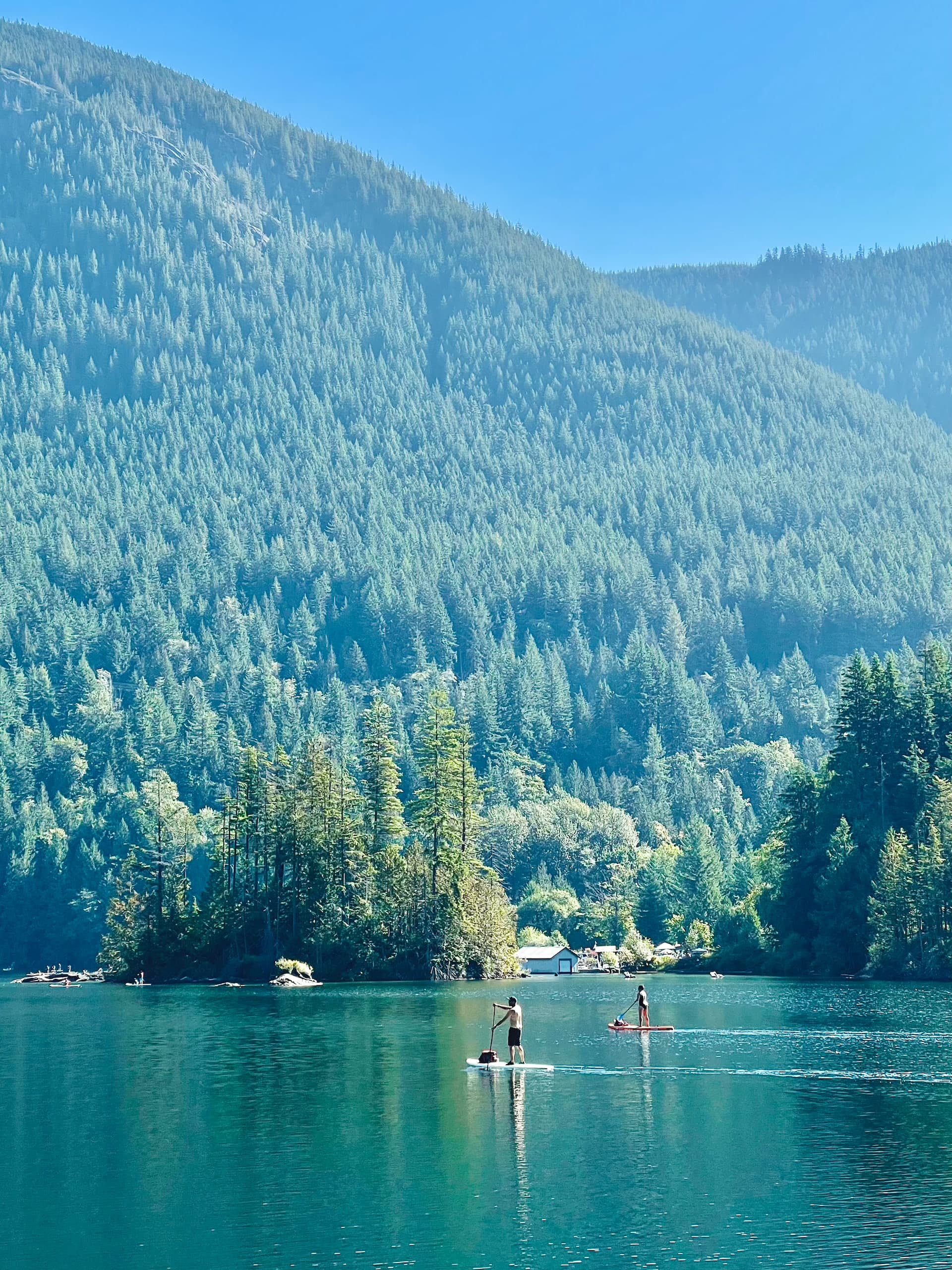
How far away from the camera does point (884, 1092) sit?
6600cm

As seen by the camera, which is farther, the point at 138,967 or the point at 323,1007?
the point at 138,967

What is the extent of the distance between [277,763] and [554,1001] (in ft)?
235

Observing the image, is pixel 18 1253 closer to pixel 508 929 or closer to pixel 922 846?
pixel 922 846

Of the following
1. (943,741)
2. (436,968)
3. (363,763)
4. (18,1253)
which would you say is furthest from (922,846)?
(18,1253)

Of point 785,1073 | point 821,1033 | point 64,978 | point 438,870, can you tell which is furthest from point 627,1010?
point 64,978

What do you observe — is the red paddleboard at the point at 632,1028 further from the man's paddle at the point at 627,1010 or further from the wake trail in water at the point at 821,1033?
the man's paddle at the point at 627,1010

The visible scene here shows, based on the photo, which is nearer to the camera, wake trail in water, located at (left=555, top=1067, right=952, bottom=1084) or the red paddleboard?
wake trail in water, located at (left=555, top=1067, right=952, bottom=1084)

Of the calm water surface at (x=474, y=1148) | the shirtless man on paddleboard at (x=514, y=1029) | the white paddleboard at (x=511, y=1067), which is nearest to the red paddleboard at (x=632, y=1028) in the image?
the calm water surface at (x=474, y=1148)

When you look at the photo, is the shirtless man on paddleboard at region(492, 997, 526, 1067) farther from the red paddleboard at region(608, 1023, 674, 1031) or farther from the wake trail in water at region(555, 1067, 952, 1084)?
the red paddleboard at region(608, 1023, 674, 1031)

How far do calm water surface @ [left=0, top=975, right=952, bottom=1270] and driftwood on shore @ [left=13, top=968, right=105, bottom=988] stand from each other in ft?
285

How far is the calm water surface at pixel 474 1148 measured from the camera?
42375 millimetres

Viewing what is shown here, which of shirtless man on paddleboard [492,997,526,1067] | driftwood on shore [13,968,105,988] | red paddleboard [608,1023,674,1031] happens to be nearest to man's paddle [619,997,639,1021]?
red paddleboard [608,1023,674,1031]

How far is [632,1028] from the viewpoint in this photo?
305 feet

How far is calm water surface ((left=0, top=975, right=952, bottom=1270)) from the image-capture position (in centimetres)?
4238
